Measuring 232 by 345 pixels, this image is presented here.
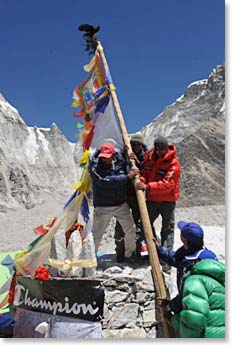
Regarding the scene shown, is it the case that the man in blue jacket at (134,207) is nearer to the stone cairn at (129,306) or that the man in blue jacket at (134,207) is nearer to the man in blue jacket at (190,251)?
A: the stone cairn at (129,306)

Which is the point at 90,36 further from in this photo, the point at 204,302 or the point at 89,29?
the point at 204,302

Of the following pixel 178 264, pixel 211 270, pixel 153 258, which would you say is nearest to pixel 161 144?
pixel 153 258

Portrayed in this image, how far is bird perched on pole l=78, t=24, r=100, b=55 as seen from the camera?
4.82 meters

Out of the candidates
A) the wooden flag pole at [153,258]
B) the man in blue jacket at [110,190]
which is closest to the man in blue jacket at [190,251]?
the wooden flag pole at [153,258]

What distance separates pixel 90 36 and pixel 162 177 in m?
1.96

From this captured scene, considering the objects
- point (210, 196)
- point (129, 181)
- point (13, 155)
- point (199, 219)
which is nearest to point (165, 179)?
point (129, 181)

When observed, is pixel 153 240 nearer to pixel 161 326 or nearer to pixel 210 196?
pixel 161 326

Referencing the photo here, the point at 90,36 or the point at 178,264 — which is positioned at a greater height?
the point at 90,36

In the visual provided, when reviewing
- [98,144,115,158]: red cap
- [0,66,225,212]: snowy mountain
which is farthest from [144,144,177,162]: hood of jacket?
[0,66,225,212]: snowy mountain

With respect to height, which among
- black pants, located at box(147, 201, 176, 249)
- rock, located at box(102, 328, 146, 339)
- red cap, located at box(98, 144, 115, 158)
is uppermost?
red cap, located at box(98, 144, 115, 158)

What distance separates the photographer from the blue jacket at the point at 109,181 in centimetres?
423

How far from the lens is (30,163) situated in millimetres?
42000

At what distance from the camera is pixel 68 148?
5116 cm

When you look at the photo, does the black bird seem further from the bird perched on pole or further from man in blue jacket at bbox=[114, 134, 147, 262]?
man in blue jacket at bbox=[114, 134, 147, 262]
